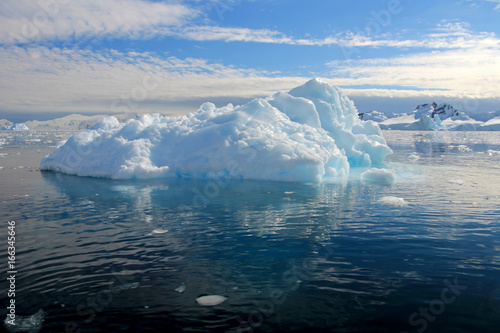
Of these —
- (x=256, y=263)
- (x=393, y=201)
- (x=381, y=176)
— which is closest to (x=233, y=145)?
(x=381, y=176)

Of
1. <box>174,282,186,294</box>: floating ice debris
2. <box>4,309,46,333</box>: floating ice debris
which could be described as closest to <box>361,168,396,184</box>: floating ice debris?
<box>174,282,186,294</box>: floating ice debris

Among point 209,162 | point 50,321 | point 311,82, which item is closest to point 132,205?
point 209,162

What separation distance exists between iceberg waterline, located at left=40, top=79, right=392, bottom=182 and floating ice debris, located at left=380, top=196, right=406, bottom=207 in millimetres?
4936

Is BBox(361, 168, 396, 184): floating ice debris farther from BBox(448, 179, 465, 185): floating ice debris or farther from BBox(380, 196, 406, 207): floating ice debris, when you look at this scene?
BBox(380, 196, 406, 207): floating ice debris

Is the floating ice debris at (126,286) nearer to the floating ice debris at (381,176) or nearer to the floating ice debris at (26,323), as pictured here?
the floating ice debris at (26,323)

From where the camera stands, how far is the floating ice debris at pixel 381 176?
62.2ft

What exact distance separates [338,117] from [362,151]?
10.7ft

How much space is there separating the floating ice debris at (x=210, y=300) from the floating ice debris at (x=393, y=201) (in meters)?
9.17

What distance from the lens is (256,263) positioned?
7.55 meters

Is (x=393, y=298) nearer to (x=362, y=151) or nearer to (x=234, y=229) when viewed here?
(x=234, y=229)

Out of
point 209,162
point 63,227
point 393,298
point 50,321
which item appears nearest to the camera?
point 50,321

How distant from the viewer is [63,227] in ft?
33.9

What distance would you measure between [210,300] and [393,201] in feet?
31.9

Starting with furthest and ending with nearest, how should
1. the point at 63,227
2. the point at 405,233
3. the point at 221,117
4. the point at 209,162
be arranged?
the point at 221,117
the point at 209,162
the point at 63,227
the point at 405,233
